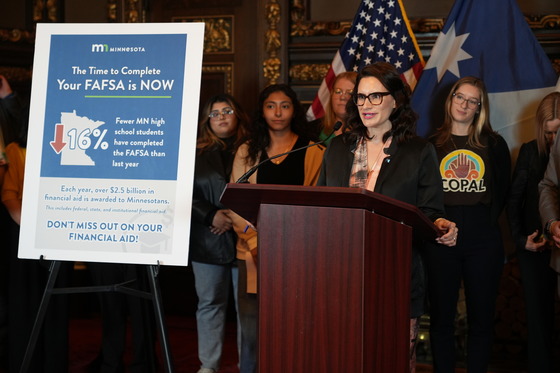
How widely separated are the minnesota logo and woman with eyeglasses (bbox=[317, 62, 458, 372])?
2.48 ft

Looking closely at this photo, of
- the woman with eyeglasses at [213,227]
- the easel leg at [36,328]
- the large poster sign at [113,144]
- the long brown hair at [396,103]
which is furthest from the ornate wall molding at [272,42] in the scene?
the easel leg at [36,328]

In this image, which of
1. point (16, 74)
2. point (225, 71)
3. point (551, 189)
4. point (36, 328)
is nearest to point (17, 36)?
point (16, 74)

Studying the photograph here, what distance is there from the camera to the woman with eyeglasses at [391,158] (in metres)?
2.67

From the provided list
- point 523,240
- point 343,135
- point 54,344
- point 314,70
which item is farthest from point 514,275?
point 54,344

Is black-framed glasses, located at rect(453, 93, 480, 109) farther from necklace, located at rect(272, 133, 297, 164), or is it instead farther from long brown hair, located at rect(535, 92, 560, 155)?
necklace, located at rect(272, 133, 297, 164)

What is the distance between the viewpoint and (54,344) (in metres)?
3.75

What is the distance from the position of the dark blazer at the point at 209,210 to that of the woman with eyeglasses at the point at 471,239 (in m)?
1.03

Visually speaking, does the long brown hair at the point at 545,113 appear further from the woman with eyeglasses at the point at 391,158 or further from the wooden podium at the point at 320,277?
the wooden podium at the point at 320,277

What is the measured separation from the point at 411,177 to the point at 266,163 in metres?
1.08

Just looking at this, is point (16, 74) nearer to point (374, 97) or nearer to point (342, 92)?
point (342, 92)

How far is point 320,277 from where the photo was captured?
2.09 m

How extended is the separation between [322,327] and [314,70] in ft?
11.1

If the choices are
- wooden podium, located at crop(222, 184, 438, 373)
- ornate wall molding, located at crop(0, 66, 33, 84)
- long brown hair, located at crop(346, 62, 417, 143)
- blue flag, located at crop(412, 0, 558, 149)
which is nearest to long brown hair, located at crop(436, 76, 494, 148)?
blue flag, located at crop(412, 0, 558, 149)

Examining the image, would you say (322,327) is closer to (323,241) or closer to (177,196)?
(323,241)
